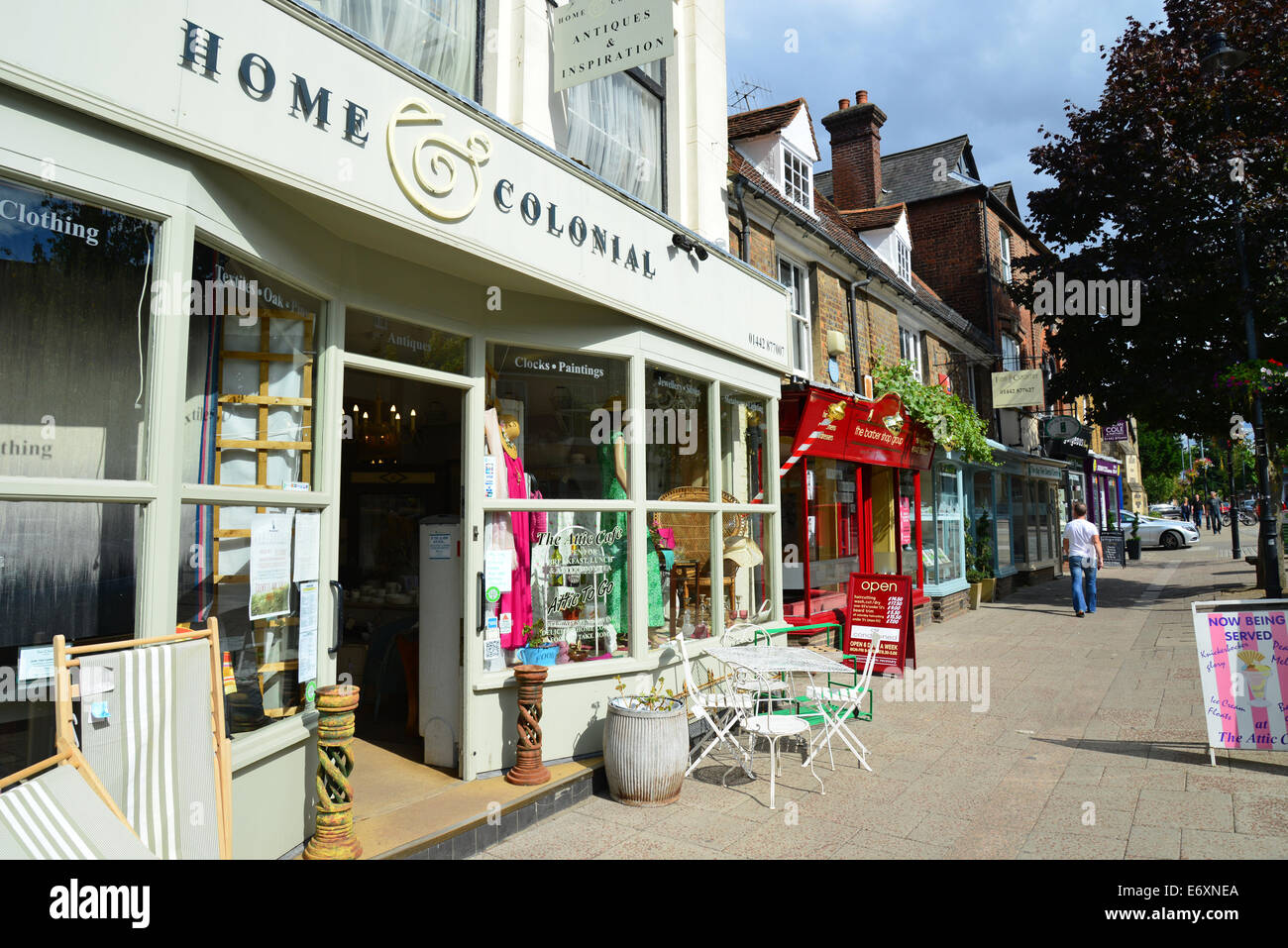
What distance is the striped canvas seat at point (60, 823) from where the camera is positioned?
90.5 inches

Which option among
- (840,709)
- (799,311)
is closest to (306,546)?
(840,709)

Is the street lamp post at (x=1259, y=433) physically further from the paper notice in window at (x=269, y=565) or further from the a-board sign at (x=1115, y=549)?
the paper notice in window at (x=269, y=565)

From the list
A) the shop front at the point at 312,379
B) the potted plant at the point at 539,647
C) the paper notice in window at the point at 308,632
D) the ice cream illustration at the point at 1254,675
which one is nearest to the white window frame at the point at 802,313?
the shop front at the point at 312,379

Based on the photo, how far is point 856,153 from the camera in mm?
18359

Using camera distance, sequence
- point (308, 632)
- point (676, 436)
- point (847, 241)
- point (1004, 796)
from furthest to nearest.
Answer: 1. point (847, 241)
2. point (676, 436)
3. point (1004, 796)
4. point (308, 632)

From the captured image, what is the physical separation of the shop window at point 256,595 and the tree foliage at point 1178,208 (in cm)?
1499

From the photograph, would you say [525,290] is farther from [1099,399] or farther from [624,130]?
[1099,399]

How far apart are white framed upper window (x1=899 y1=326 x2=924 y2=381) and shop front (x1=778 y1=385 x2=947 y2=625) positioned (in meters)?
2.29

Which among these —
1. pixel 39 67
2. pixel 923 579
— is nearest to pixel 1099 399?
pixel 923 579

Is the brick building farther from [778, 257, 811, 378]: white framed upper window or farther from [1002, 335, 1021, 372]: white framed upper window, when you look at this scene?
[1002, 335, 1021, 372]: white framed upper window

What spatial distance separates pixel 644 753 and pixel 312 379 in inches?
119

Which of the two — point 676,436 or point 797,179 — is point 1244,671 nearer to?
point 676,436

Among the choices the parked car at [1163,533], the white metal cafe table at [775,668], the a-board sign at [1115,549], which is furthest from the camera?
the parked car at [1163,533]

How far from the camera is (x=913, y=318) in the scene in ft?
51.9
